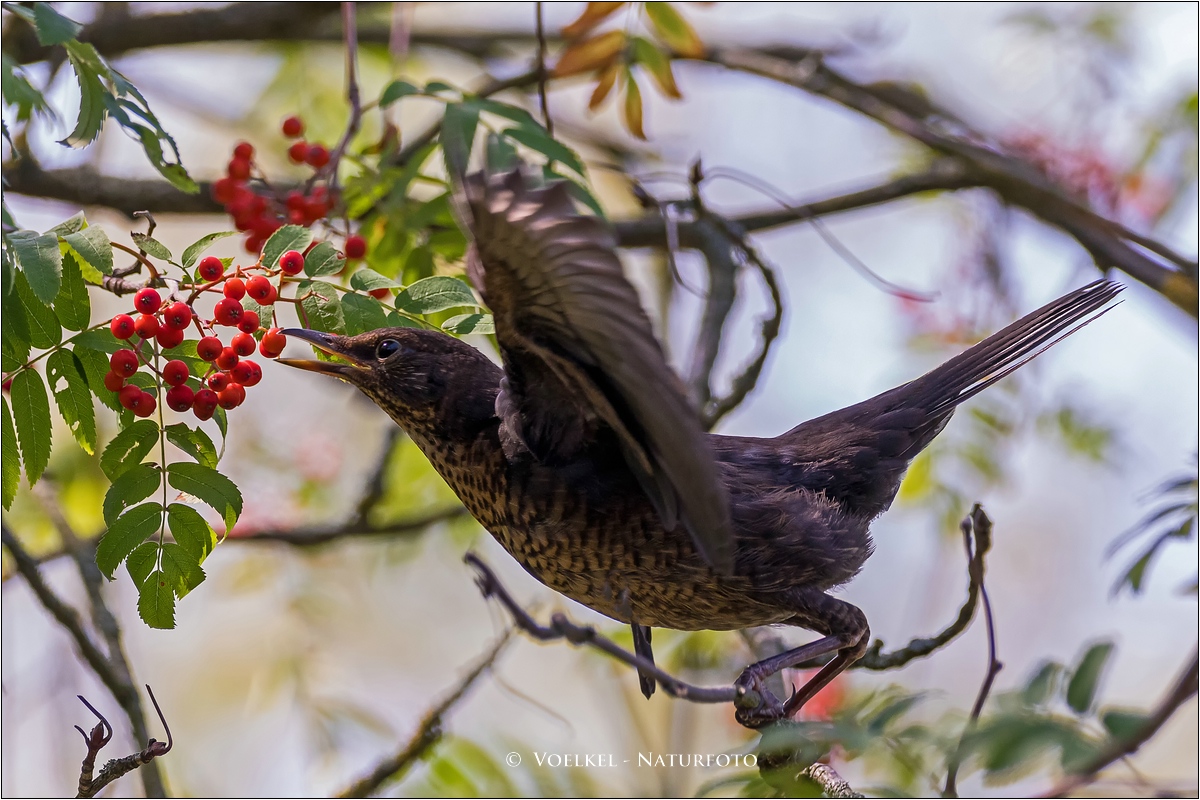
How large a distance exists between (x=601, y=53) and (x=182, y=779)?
12.1 feet

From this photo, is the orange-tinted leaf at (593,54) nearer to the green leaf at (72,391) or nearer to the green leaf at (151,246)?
the green leaf at (151,246)

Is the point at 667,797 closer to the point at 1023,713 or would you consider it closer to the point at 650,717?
the point at 650,717

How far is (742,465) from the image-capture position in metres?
3.06

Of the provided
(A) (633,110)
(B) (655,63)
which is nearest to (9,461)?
(A) (633,110)

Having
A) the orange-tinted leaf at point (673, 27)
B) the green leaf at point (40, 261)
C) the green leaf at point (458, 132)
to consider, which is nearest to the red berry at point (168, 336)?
the green leaf at point (40, 261)

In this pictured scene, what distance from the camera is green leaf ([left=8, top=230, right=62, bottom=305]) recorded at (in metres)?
1.97

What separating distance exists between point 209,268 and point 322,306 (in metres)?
0.28

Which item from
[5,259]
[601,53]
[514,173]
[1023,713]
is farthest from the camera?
[601,53]

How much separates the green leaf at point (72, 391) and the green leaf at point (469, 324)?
796 millimetres

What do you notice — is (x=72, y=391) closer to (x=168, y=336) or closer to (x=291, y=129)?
(x=168, y=336)

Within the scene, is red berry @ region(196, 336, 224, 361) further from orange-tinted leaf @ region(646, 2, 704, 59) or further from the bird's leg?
orange-tinted leaf @ region(646, 2, 704, 59)

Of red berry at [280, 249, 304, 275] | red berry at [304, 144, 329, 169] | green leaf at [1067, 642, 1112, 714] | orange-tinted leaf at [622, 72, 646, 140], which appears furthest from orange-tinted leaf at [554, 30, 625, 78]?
green leaf at [1067, 642, 1112, 714]

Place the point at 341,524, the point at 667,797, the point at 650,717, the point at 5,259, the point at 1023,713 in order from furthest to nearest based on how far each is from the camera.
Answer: the point at 650,717, the point at 667,797, the point at 341,524, the point at 5,259, the point at 1023,713

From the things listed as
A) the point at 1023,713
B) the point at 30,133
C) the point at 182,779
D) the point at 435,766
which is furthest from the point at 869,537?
the point at 182,779
